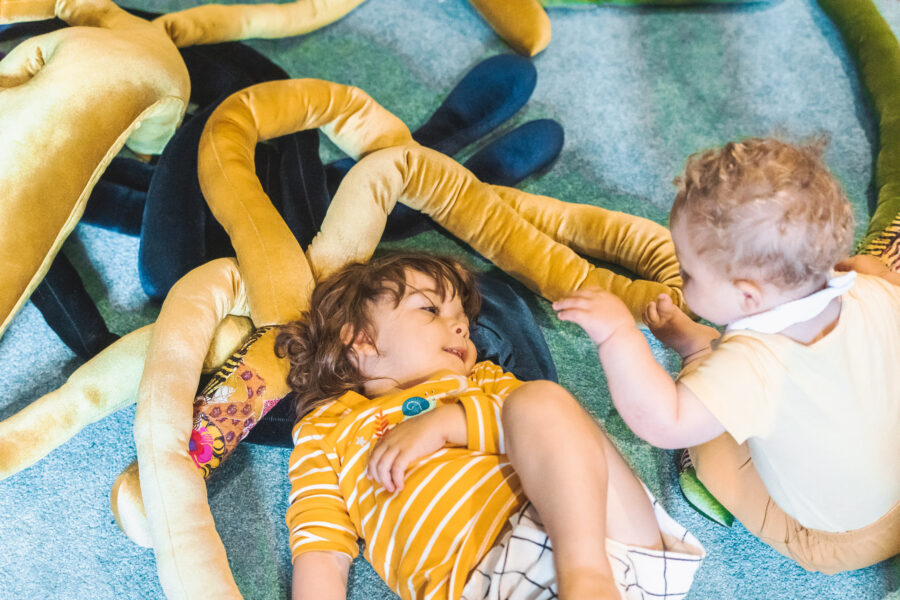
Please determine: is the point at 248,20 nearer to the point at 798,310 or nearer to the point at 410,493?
the point at 410,493

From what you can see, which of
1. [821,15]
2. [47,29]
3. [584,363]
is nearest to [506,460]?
[584,363]

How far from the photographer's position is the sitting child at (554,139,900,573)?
2.19ft

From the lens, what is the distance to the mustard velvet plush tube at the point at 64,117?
916 mm

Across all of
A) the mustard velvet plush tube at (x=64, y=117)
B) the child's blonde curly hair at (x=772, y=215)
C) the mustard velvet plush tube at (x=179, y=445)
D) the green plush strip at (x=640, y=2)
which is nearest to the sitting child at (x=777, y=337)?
the child's blonde curly hair at (x=772, y=215)

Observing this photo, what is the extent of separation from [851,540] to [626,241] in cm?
48

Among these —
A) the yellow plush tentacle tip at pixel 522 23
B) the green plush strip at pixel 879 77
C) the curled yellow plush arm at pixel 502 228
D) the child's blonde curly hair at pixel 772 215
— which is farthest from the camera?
the yellow plush tentacle tip at pixel 522 23

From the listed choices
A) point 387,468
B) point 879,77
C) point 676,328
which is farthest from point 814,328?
point 879,77

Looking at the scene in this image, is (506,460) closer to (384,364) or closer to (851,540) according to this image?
(384,364)

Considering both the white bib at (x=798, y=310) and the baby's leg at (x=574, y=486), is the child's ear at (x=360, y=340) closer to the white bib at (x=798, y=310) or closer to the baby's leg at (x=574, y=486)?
the baby's leg at (x=574, y=486)

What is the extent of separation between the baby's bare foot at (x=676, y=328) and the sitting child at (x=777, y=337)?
0.18 metres

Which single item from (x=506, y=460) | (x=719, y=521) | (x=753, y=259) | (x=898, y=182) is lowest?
(x=719, y=521)

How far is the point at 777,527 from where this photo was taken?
0.89 metres

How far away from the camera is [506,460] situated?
0.83 m

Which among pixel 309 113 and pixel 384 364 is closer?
pixel 384 364
